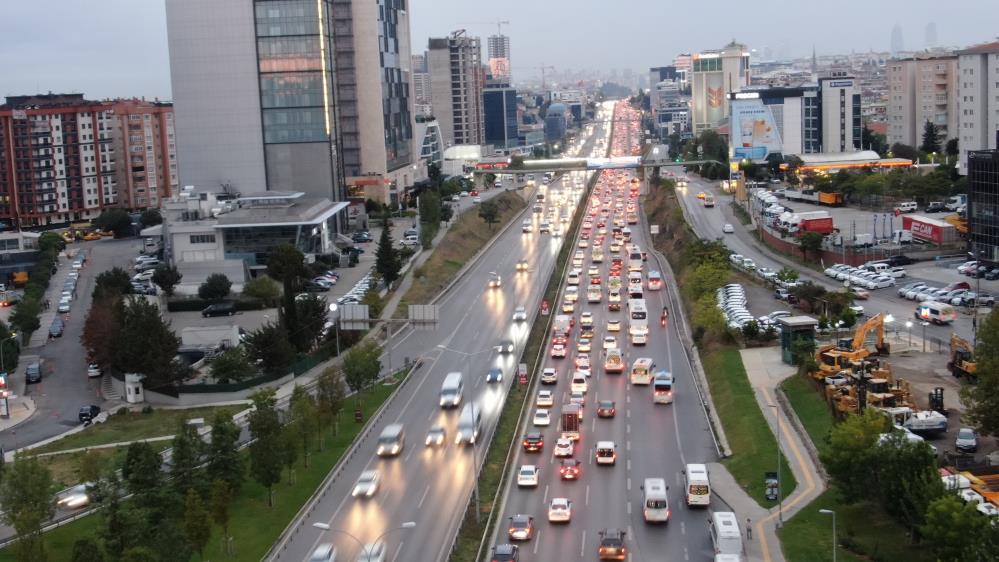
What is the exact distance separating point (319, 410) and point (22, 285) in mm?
42676

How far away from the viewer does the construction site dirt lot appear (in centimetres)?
3167

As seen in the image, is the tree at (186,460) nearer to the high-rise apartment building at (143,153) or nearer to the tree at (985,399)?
the tree at (985,399)

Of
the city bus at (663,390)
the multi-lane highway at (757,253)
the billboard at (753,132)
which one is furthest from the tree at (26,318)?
the billboard at (753,132)

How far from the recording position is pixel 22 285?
7419 cm

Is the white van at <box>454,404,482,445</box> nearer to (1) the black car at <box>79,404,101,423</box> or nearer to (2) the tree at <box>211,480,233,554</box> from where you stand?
(2) the tree at <box>211,480,233,554</box>

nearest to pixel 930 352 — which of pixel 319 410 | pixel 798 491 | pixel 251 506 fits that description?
pixel 798 491

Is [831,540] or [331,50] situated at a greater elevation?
[331,50]

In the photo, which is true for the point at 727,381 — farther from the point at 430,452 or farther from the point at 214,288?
the point at 214,288

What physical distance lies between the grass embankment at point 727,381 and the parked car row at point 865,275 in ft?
16.8

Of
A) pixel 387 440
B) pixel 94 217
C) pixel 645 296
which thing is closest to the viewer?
pixel 387 440

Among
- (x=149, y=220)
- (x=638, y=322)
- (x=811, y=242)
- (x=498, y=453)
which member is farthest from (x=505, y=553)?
(x=149, y=220)

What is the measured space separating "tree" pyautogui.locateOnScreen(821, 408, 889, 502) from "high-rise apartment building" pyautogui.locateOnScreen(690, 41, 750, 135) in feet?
500

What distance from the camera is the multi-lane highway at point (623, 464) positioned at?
2808 cm

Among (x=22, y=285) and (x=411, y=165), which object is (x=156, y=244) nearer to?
(x=22, y=285)
